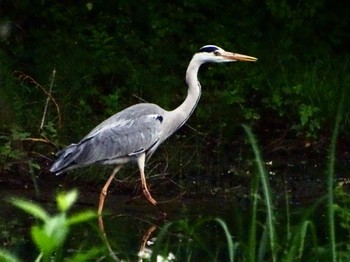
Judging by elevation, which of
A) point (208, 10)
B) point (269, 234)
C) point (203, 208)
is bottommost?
point (203, 208)

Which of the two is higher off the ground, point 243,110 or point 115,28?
point 115,28

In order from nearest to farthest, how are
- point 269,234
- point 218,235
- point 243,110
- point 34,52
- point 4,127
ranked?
point 269,234
point 218,235
point 4,127
point 243,110
point 34,52

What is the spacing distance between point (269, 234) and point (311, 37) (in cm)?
973

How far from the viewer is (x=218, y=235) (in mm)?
7430

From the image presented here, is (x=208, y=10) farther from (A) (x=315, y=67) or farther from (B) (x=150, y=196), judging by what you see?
(B) (x=150, y=196)

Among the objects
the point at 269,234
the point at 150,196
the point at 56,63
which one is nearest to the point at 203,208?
the point at 150,196

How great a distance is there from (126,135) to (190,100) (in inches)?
25.3

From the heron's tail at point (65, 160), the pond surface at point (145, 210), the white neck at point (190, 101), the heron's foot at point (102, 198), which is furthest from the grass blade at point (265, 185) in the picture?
the white neck at point (190, 101)

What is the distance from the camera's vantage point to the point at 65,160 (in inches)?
352

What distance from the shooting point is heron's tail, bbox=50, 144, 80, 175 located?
8859mm

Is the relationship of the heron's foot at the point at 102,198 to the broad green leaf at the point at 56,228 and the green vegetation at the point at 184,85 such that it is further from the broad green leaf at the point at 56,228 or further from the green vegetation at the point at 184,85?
the broad green leaf at the point at 56,228

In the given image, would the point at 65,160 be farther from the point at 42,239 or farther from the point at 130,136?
the point at 42,239

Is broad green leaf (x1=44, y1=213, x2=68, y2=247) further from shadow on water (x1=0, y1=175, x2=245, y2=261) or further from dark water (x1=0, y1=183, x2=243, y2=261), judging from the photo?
shadow on water (x1=0, y1=175, x2=245, y2=261)

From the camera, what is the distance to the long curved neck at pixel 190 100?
9703mm
